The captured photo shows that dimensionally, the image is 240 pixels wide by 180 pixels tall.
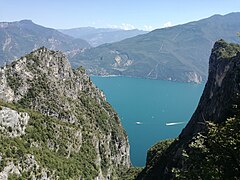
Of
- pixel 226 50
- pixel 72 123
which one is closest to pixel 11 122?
pixel 72 123

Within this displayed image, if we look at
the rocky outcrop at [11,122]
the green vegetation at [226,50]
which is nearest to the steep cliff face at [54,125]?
the rocky outcrop at [11,122]

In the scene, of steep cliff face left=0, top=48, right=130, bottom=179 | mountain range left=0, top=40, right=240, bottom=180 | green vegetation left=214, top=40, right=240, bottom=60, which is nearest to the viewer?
mountain range left=0, top=40, right=240, bottom=180

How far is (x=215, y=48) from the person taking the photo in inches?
3265

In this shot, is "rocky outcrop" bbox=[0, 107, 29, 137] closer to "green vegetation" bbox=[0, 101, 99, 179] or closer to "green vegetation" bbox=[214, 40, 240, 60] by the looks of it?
"green vegetation" bbox=[0, 101, 99, 179]

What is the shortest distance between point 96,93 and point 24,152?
57.0 m

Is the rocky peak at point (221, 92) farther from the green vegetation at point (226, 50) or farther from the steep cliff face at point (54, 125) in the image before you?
the steep cliff face at point (54, 125)

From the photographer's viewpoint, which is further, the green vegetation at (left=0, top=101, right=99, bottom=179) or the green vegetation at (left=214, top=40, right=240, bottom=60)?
the green vegetation at (left=214, top=40, right=240, bottom=60)

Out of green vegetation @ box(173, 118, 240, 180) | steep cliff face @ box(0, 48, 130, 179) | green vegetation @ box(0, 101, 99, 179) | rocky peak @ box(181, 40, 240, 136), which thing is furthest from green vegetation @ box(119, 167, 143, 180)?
green vegetation @ box(173, 118, 240, 180)

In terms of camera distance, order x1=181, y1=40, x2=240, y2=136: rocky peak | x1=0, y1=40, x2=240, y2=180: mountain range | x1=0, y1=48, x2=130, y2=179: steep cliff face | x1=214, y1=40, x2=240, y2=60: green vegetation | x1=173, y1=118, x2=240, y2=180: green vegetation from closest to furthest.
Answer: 1. x1=173, y1=118, x2=240, y2=180: green vegetation
2. x1=181, y1=40, x2=240, y2=136: rocky peak
3. x1=0, y1=40, x2=240, y2=180: mountain range
4. x1=0, y1=48, x2=130, y2=179: steep cliff face
5. x1=214, y1=40, x2=240, y2=60: green vegetation

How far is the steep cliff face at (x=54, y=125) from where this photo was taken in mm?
50859

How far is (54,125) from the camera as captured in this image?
6581cm

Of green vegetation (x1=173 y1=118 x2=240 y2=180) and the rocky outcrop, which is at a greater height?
green vegetation (x1=173 y1=118 x2=240 y2=180)

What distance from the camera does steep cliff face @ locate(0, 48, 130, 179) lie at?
2002 inches

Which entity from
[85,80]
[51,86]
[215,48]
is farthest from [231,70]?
[85,80]
